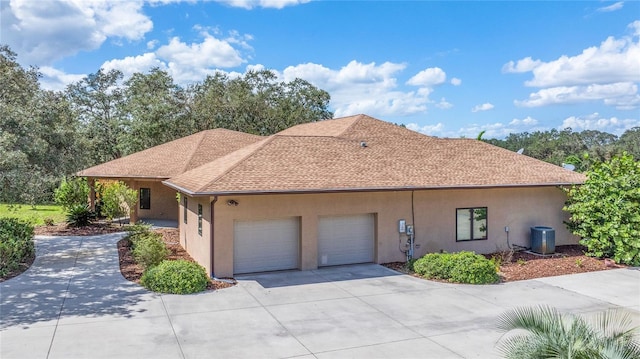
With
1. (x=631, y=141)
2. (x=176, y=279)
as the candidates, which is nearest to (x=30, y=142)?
(x=176, y=279)

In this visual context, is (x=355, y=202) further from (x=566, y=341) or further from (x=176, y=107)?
(x=176, y=107)

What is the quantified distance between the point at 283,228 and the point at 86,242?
32.3 feet

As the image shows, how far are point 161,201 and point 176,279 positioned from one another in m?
14.5

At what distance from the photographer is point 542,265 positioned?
14.9 metres

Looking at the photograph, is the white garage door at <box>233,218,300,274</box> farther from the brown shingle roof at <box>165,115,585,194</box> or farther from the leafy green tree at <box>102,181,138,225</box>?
the leafy green tree at <box>102,181,138,225</box>

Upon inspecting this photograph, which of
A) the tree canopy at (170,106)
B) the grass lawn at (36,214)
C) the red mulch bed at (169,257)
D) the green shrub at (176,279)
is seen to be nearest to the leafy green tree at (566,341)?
the green shrub at (176,279)

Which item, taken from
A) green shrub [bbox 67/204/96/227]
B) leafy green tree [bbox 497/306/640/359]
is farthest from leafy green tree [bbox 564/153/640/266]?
green shrub [bbox 67/204/96/227]

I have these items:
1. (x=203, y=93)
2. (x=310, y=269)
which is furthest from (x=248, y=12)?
(x=203, y=93)

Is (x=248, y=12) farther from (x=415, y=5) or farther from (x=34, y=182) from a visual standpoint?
(x=34, y=182)

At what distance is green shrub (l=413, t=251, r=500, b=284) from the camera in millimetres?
12656

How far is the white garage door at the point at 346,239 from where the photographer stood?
47.5ft

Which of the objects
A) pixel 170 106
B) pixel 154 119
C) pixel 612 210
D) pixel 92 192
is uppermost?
pixel 170 106

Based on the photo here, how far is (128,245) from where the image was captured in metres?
17.5

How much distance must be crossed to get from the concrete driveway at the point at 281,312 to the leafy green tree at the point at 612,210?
1.34 m
